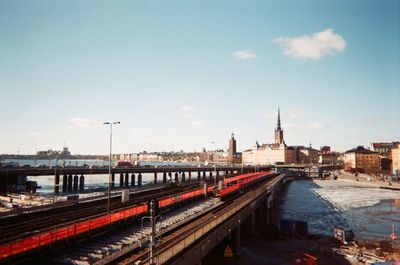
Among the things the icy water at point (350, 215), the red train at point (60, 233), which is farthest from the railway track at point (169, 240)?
the icy water at point (350, 215)

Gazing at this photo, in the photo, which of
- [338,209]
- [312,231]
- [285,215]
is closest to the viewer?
[312,231]

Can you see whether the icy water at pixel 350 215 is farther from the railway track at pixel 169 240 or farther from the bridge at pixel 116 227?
the railway track at pixel 169 240

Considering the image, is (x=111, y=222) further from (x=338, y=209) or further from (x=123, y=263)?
(x=338, y=209)

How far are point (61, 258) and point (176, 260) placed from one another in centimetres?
834

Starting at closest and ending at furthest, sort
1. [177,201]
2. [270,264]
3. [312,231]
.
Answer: [270,264]
[177,201]
[312,231]

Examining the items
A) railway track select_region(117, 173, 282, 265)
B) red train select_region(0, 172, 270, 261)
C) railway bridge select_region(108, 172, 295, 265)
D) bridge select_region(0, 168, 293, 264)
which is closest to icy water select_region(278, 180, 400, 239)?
railway bridge select_region(108, 172, 295, 265)

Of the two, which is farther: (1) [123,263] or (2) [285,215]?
(2) [285,215]

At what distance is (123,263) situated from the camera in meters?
22.6

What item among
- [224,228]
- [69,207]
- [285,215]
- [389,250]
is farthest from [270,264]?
[285,215]

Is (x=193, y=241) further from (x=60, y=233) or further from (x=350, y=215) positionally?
(x=350, y=215)

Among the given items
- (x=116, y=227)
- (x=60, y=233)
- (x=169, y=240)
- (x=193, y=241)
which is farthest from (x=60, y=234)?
(x=193, y=241)

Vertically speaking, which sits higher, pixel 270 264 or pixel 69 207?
pixel 69 207

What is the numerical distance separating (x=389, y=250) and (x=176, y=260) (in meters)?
35.7

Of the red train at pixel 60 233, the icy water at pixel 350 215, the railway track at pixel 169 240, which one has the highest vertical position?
the red train at pixel 60 233
